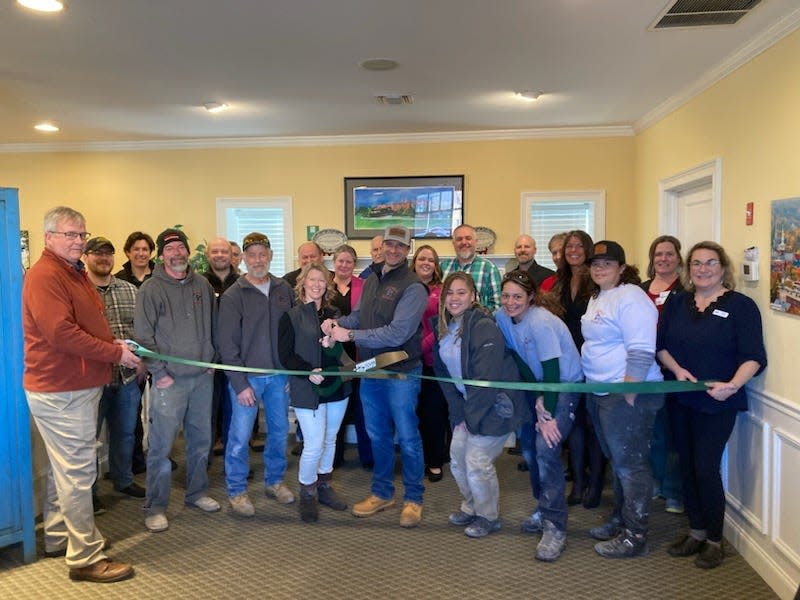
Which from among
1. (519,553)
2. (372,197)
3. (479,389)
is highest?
(372,197)

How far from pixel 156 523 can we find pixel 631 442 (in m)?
2.55

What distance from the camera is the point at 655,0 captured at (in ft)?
9.72

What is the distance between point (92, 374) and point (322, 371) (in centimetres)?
110

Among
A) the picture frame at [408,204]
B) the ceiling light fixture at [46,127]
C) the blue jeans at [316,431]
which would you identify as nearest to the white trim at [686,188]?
the picture frame at [408,204]

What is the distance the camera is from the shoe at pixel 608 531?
3.25m

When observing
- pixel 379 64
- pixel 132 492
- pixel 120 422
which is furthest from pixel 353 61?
pixel 132 492

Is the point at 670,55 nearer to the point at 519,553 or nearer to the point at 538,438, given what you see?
the point at 538,438

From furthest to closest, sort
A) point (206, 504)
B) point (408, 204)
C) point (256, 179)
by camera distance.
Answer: point (256, 179) → point (408, 204) → point (206, 504)

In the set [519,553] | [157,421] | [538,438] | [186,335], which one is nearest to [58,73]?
[186,335]

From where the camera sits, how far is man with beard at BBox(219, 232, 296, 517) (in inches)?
134

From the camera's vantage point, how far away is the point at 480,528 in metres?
3.29

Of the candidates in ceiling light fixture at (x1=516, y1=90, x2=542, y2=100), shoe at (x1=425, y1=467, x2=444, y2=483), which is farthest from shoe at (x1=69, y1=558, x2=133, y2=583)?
ceiling light fixture at (x1=516, y1=90, x2=542, y2=100)

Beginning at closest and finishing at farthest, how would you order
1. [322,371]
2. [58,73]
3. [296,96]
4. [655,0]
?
[655,0] < [322,371] < [58,73] < [296,96]

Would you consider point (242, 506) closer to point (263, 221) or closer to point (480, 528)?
point (480, 528)
